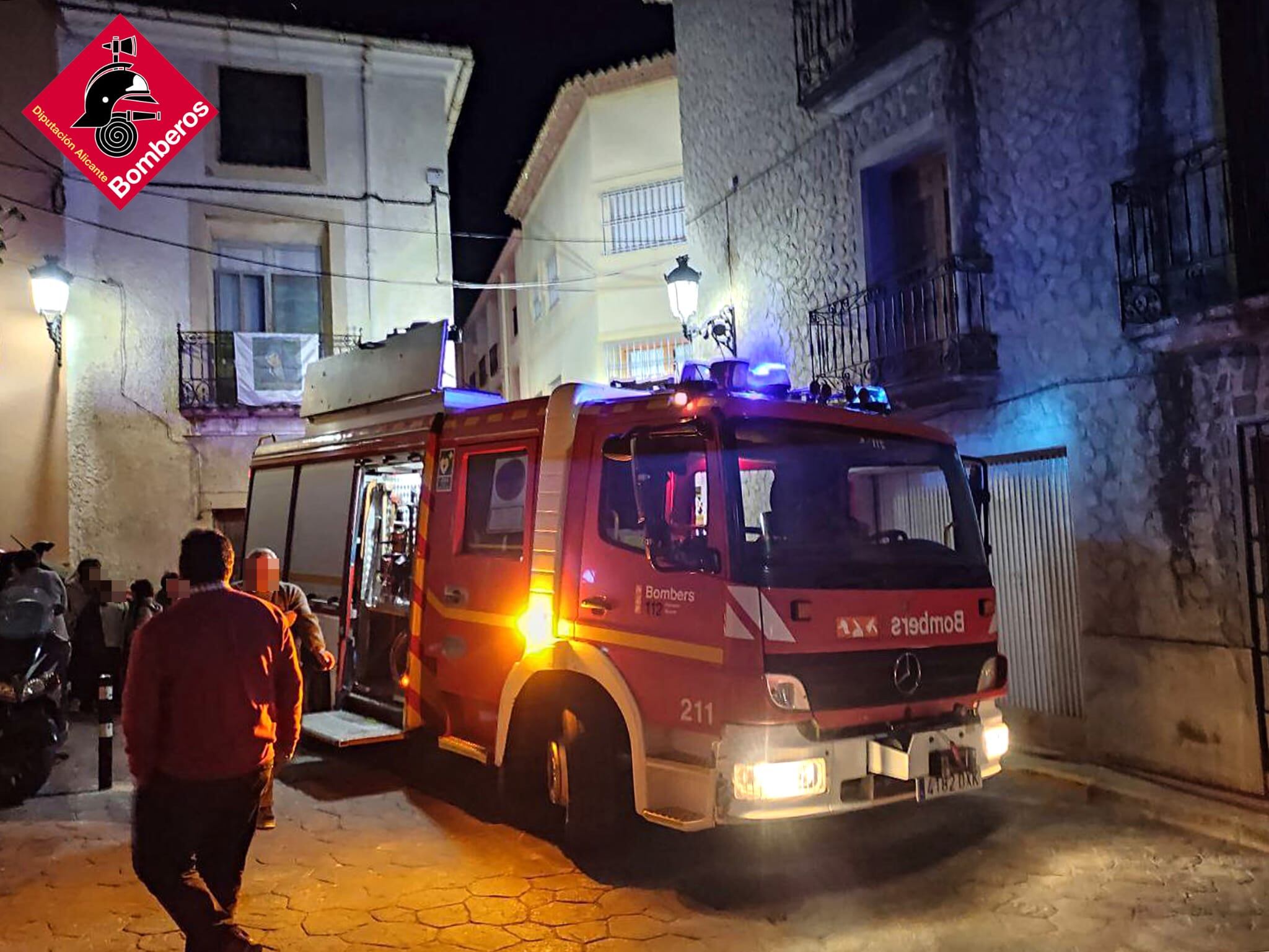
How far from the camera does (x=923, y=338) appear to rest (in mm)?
9383

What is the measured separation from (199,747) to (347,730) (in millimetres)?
4153

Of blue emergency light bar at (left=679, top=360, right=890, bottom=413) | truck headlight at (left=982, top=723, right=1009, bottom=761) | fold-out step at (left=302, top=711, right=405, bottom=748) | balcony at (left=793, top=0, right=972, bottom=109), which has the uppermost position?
balcony at (left=793, top=0, right=972, bottom=109)

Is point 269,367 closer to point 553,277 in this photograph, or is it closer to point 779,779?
point 553,277

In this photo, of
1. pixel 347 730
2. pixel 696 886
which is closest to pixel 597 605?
pixel 696 886

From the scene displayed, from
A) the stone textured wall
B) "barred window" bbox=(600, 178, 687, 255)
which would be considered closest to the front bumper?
the stone textured wall

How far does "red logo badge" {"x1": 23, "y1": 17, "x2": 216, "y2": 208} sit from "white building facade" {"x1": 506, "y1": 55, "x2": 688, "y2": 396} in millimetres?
5962

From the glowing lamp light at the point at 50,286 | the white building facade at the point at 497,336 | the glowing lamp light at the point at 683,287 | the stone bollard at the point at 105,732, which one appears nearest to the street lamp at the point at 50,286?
the glowing lamp light at the point at 50,286

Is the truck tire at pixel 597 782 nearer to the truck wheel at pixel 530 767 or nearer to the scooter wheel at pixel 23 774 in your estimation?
the truck wheel at pixel 530 767

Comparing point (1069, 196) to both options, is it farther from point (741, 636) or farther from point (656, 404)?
point (741, 636)

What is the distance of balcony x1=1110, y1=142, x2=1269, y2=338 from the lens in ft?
21.5

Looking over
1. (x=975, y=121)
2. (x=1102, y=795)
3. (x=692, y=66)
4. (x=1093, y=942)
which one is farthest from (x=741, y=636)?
(x=692, y=66)

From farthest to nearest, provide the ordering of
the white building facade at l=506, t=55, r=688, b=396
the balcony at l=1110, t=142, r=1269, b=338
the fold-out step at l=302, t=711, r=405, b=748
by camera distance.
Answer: the white building facade at l=506, t=55, r=688, b=396 < the fold-out step at l=302, t=711, r=405, b=748 < the balcony at l=1110, t=142, r=1269, b=338

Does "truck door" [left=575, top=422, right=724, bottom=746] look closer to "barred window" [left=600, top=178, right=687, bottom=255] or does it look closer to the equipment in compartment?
the equipment in compartment

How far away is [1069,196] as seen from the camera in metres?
7.86
